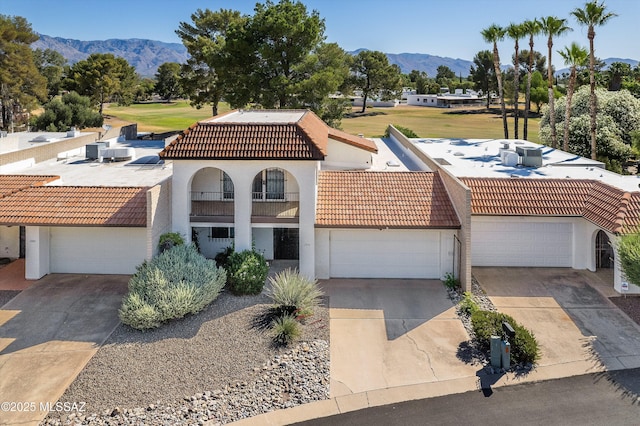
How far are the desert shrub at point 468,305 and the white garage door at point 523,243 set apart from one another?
4.01 metres

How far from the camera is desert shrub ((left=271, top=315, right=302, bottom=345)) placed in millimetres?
15688

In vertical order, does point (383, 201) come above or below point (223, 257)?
above

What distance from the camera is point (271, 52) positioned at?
1667 inches

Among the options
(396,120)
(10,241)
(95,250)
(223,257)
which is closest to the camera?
(223,257)

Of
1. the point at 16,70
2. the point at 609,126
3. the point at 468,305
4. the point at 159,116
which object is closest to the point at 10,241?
the point at 468,305

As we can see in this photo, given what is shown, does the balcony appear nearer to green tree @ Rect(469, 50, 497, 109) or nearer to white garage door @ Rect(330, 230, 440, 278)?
white garage door @ Rect(330, 230, 440, 278)

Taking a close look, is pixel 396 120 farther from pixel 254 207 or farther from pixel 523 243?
pixel 254 207

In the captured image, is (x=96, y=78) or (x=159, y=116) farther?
(x=159, y=116)

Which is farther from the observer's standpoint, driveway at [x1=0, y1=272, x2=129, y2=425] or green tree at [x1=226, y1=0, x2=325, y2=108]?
green tree at [x1=226, y1=0, x2=325, y2=108]

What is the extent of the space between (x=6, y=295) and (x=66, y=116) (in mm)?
51624

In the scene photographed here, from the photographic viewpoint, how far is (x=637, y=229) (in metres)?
18.4

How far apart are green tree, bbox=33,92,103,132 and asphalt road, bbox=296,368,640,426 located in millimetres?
58856

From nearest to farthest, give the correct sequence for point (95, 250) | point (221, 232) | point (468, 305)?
point (468, 305) → point (95, 250) → point (221, 232)

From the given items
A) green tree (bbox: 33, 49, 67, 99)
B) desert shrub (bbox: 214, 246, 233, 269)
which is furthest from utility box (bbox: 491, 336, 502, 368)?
green tree (bbox: 33, 49, 67, 99)
